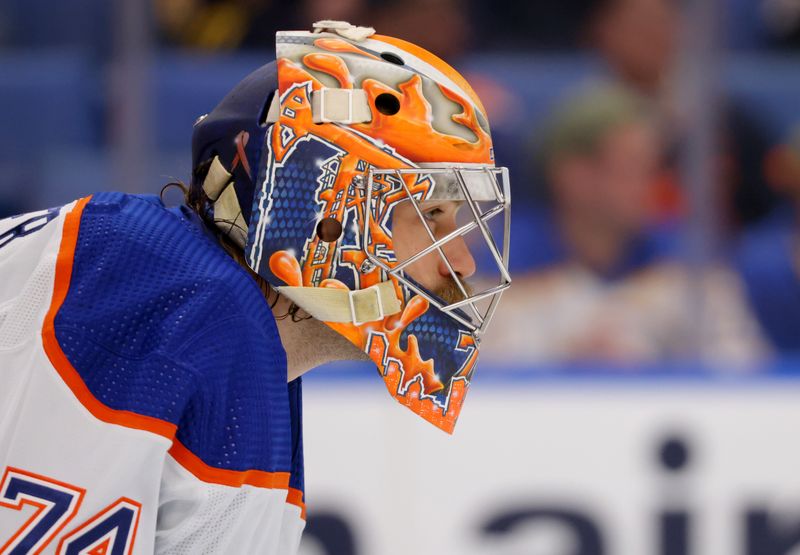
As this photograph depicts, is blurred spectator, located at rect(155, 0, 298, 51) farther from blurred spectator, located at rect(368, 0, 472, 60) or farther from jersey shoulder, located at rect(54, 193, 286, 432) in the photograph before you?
jersey shoulder, located at rect(54, 193, 286, 432)

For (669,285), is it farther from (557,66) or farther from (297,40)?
(297,40)

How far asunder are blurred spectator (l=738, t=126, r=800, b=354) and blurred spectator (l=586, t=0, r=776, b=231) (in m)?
0.05

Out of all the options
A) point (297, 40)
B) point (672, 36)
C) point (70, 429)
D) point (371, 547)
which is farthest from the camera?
point (672, 36)

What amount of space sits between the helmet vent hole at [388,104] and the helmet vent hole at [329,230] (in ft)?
0.49

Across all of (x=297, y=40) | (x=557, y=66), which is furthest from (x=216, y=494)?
(x=557, y=66)

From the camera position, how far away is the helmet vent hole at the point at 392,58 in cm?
163

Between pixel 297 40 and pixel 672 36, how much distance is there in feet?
6.90

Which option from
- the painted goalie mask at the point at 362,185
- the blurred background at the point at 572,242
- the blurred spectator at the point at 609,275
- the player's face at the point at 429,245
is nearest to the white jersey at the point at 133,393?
the painted goalie mask at the point at 362,185

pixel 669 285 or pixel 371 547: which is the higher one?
pixel 669 285

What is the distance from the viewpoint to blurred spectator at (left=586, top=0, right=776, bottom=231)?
11.4 ft

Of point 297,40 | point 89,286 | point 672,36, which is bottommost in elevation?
point 672,36

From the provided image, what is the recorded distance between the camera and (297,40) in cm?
160

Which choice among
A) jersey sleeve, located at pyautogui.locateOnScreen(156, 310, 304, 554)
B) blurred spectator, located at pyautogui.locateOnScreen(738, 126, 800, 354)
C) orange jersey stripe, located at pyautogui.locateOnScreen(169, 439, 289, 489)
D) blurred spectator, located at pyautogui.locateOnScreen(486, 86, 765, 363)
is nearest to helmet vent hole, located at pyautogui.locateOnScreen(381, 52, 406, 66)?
jersey sleeve, located at pyautogui.locateOnScreen(156, 310, 304, 554)

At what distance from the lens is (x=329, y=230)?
158 centimetres
